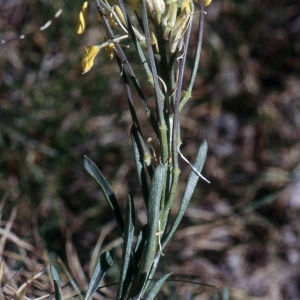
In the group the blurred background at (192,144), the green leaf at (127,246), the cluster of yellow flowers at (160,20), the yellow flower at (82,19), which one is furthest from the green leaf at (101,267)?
the blurred background at (192,144)

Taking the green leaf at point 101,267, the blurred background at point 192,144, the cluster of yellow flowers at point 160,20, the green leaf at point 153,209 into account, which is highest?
the cluster of yellow flowers at point 160,20

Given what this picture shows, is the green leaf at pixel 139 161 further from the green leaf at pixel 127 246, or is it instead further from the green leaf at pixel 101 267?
the green leaf at pixel 101 267

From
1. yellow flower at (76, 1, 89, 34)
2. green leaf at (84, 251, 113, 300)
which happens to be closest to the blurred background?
green leaf at (84, 251, 113, 300)

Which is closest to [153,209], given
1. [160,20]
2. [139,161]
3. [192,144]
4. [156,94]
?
[139,161]

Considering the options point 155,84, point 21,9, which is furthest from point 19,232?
point 155,84

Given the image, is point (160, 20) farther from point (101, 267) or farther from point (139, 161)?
point (101, 267)

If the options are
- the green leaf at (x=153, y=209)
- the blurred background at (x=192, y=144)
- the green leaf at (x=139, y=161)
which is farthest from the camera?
the blurred background at (x=192, y=144)
